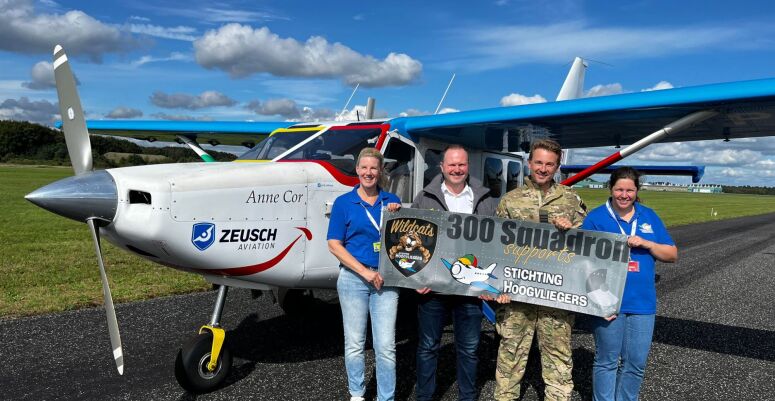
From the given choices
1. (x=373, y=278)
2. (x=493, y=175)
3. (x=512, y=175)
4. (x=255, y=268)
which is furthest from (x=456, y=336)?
(x=512, y=175)

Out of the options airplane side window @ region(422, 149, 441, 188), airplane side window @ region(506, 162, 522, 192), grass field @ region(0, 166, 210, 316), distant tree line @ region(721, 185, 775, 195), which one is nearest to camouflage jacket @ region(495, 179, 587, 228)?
airplane side window @ region(422, 149, 441, 188)

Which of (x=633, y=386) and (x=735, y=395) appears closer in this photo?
(x=633, y=386)

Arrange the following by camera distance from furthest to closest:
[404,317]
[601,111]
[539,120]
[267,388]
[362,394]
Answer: [404,317] → [539,120] → [601,111] → [267,388] → [362,394]

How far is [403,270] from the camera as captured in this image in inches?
132

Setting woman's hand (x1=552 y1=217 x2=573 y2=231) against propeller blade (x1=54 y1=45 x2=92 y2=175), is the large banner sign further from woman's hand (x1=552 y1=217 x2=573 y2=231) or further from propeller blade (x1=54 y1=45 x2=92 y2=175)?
propeller blade (x1=54 y1=45 x2=92 y2=175)

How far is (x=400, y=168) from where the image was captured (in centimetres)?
520

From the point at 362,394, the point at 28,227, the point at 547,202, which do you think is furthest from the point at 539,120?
the point at 28,227

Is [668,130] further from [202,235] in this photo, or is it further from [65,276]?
[65,276]

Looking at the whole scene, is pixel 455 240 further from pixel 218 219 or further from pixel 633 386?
pixel 218 219

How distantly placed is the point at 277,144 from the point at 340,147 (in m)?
0.62

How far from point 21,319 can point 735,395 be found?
7013mm

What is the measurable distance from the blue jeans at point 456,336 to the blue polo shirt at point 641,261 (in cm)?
88

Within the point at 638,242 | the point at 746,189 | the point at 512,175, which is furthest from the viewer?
the point at 746,189

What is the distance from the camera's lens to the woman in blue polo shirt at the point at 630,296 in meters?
3.07
